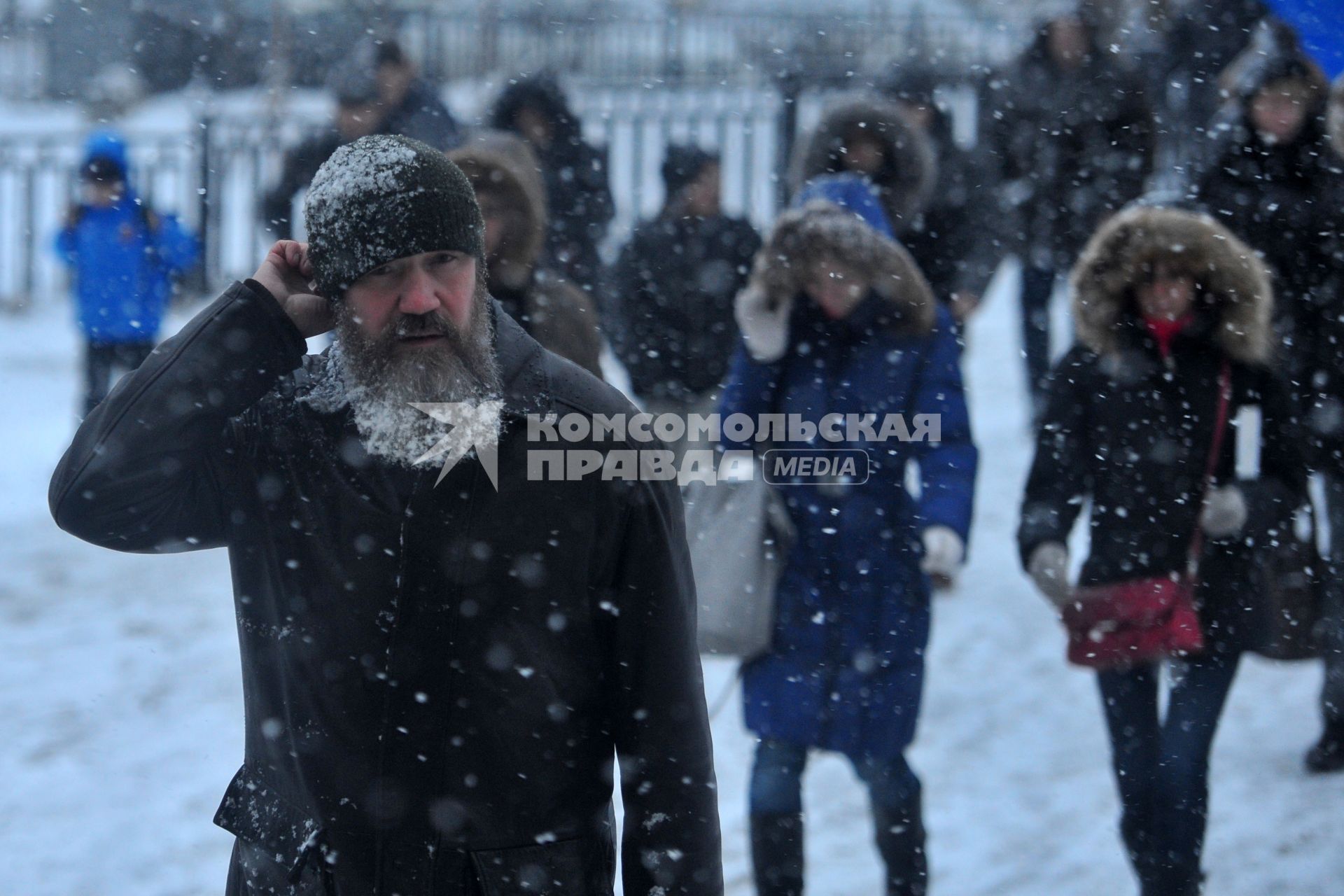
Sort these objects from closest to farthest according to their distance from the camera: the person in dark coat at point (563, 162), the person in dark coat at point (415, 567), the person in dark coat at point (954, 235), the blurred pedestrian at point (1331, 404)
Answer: the person in dark coat at point (415, 567)
the blurred pedestrian at point (1331, 404)
the person in dark coat at point (954, 235)
the person in dark coat at point (563, 162)

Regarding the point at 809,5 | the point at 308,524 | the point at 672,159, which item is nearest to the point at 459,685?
the point at 308,524

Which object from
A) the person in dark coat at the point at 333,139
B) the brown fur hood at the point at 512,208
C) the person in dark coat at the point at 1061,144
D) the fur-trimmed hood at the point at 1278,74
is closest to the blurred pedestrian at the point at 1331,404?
the fur-trimmed hood at the point at 1278,74

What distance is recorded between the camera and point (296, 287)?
2.19 m

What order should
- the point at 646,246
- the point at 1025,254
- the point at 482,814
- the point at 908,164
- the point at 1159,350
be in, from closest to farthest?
the point at 482,814
the point at 1159,350
the point at 908,164
the point at 646,246
the point at 1025,254

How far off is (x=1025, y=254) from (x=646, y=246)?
250 cm

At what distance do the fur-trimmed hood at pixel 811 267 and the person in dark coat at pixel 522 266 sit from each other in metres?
0.44

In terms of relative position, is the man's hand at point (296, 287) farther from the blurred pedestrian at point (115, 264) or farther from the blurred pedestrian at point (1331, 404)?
the blurred pedestrian at point (115, 264)

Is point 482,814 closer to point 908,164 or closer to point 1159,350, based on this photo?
point 1159,350

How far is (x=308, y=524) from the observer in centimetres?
215

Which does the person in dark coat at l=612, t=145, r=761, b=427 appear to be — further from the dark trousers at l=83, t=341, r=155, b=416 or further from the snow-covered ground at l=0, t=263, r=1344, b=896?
the dark trousers at l=83, t=341, r=155, b=416

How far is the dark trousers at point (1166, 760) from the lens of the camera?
11.7ft

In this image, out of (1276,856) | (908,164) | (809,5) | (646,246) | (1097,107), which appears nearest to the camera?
(1276,856)

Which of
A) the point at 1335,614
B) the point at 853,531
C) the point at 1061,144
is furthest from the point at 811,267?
the point at 1061,144

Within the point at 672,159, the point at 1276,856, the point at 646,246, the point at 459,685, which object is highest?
the point at 672,159
